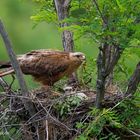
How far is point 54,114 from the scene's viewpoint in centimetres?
571

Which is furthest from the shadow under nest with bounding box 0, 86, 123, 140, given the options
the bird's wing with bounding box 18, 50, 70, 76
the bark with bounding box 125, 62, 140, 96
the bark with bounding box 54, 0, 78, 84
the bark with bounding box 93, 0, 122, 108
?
the bark with bounding box 54, 0, 78, 84

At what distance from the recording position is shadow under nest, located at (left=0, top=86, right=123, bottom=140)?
552cm

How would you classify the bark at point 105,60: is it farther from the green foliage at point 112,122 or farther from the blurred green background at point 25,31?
the blurred green background at point 25,31

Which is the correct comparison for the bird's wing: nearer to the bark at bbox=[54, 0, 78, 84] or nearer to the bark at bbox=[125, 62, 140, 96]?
the bark at bbox=[54, 0, 78, 84]

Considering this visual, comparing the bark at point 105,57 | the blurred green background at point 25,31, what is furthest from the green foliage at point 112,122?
the blurred green background at point 25,31

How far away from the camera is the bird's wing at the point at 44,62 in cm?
627

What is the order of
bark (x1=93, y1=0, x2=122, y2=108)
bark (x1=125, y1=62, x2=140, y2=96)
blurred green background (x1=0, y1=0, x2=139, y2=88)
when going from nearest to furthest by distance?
bark (x1=93, y1=0, x2=122, y2=108)
bark (x1=125, y1=62, x2=140, y2=96)
blurred green background (x1=0, y1=0, x2=139, y2=88)

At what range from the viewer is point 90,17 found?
17.0 ft

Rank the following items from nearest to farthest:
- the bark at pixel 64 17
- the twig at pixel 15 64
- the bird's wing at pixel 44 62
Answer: the twig at pixel 15 64 → the bird's wing at pixel 44 62 → the bark at pixel 64 17

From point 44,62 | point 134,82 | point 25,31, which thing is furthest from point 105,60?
point 25,31

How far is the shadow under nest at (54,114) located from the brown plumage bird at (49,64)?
49cm

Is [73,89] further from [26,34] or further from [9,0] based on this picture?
[9,0]

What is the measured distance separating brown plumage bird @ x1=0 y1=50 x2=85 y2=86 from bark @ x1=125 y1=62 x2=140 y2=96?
0.98 m

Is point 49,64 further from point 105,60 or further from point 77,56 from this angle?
point 105,60
